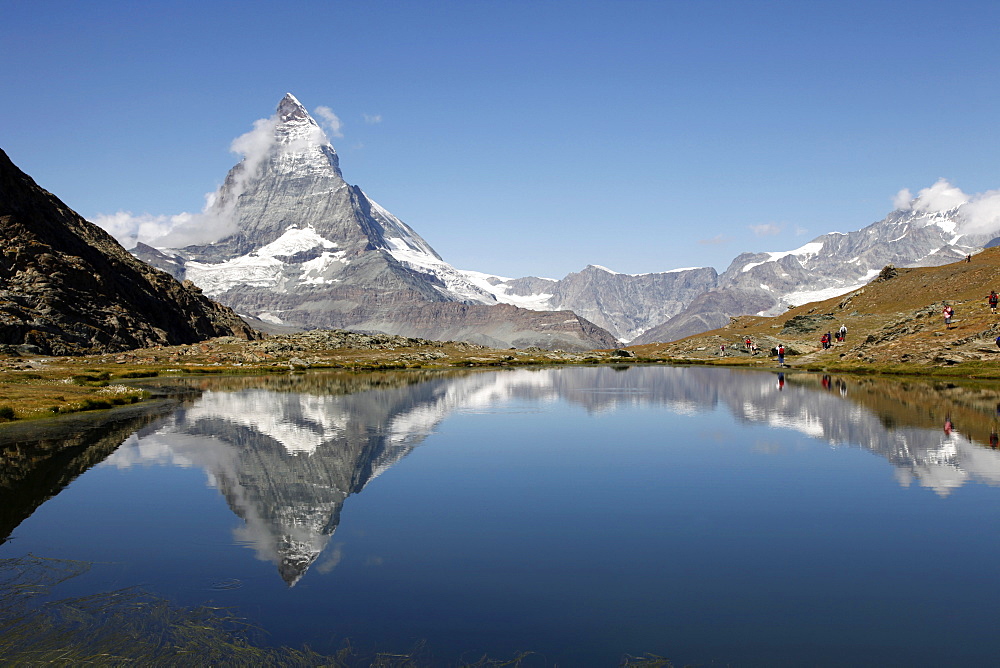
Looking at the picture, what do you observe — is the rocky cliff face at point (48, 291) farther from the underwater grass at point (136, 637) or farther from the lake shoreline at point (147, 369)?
the underwater grass at point (136, 637)

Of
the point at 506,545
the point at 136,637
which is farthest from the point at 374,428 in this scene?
the point at 136,637

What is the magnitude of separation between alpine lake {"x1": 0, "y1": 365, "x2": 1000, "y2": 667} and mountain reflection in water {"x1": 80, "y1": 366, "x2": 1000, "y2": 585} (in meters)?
0.37

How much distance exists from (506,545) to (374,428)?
35957mm

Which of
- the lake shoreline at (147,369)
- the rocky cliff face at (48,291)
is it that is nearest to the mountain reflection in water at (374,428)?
the lake shoreline at (147,369)

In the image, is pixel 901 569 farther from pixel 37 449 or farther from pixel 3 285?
pixel 3 285

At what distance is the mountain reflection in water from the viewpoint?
3370 cm

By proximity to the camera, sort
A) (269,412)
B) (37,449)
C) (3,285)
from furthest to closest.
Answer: (3,285), (269,412), (37,449)

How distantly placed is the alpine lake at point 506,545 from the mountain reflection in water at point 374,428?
1.22 feet

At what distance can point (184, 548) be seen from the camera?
26250 millimetres

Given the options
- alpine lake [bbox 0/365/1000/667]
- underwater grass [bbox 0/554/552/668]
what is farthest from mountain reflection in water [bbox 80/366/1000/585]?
underwater grass [bbox 0/554/552/668]

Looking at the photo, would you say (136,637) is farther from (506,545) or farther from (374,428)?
(374,428)

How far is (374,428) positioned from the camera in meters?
60.7

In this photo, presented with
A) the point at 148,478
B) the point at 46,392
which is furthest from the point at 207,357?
the point at 148,478

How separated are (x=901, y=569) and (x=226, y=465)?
35.8m
